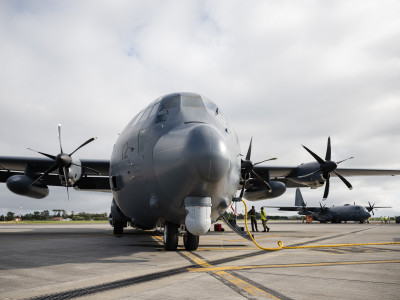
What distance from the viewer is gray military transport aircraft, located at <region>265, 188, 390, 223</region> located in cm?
5384

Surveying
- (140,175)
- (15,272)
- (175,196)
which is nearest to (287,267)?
(175,196)

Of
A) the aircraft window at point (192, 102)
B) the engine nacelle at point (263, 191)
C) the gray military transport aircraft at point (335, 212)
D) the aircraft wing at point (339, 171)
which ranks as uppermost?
the aircraft window at point (192, 102)

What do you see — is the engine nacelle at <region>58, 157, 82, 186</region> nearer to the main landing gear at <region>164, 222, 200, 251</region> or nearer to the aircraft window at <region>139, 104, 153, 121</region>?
the aircraft window at <region>139, 104, 153, 121</region>

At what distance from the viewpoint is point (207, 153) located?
7.37 meters

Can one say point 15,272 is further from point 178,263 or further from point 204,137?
point 204,137

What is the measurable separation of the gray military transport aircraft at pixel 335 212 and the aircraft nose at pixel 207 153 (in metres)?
53.5

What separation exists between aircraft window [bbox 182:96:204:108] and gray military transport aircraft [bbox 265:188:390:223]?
172ft

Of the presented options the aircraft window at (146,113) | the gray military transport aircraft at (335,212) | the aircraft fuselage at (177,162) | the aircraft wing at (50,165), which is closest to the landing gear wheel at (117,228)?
the aircraft wing at (50,165)

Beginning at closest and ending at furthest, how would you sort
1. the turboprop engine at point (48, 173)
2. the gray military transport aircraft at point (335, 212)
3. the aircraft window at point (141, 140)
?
the aircraft window at point (141, 140) < the turboprop engine at point (48, 173) < the gray military transport aircraft at point (335, 212)

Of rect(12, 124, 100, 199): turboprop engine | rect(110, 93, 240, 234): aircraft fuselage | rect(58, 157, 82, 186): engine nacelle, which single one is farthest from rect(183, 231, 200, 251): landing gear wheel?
rect(58, 157, 82, 186): engine nacelle

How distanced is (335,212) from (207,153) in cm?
5507

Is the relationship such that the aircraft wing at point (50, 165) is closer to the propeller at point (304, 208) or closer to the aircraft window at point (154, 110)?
the aircraft window at point (154, 110)

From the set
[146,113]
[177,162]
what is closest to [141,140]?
[146,113]

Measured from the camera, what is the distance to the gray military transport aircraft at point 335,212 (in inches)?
2120
